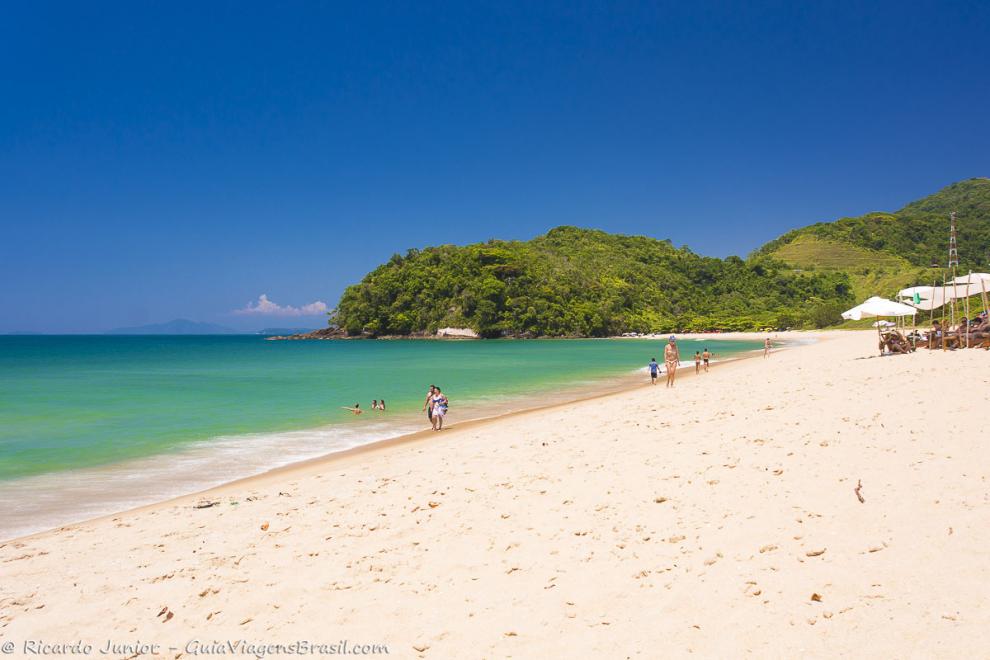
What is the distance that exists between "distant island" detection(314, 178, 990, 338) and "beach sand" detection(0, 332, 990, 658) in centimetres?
9935

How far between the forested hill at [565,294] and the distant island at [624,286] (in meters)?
0.28

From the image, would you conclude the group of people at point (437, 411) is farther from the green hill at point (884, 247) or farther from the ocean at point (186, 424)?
the green hill at point (884, 247)

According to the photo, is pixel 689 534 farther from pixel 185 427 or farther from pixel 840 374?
pixel 185 427

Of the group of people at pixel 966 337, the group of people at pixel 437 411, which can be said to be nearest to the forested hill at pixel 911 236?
the group of people at pixel 966 337

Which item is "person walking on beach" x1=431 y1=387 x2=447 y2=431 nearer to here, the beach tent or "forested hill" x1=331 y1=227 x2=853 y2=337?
the beach tent

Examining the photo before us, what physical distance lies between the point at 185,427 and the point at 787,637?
63.5 feet

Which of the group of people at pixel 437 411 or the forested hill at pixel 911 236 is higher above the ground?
the forested hill at pixel 911 236

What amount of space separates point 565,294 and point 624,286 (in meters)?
19.4

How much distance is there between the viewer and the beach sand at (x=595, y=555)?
392 cm

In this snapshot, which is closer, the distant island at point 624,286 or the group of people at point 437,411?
the group of people at point 437,411

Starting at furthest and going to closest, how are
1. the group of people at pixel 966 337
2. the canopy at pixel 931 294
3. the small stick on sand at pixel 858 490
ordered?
the canopy at pixel 931 294 < the group of people at pixel 966 337 < the small stick on sand at pixel 858 490

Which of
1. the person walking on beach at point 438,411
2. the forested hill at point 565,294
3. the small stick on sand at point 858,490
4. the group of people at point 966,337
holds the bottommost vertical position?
the person walking on beach at point 438,411

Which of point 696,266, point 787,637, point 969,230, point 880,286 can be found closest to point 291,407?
point 787,637

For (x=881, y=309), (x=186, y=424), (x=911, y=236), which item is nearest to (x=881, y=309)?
(x=881, y=309)
